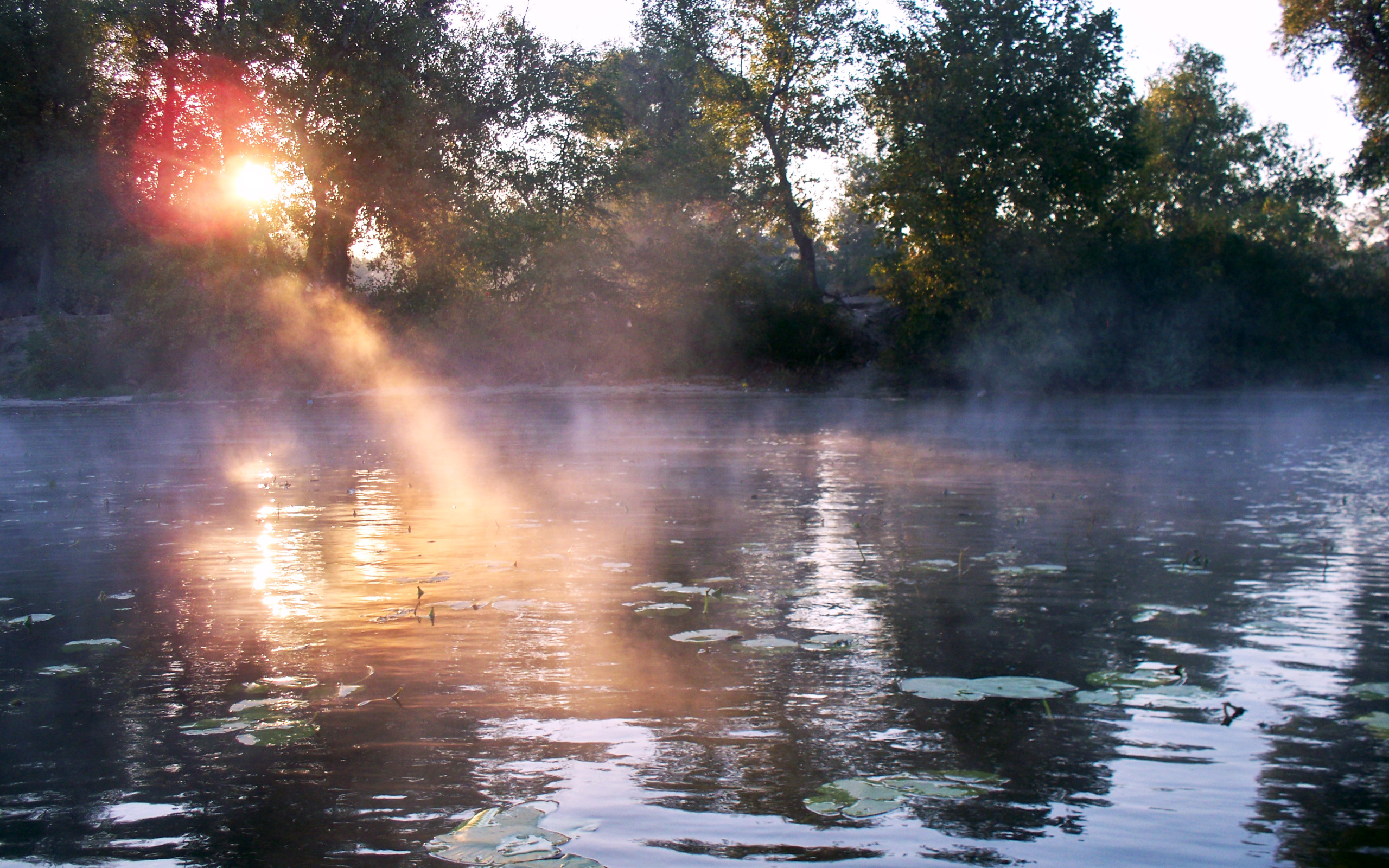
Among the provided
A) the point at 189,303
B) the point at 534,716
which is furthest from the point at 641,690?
the point at 189,303

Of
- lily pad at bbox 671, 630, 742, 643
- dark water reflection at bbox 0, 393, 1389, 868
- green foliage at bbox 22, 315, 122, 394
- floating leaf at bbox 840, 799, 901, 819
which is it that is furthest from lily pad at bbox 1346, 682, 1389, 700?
green foliage at bbox 22, 315, 122, 394

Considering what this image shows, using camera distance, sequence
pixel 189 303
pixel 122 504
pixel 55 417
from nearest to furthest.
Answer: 1. pixel 122 504
2. pixel 55 417
3. pixel 189 303

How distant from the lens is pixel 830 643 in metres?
5.27

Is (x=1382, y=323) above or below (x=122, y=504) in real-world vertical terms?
above

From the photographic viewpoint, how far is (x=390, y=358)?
33656 mm

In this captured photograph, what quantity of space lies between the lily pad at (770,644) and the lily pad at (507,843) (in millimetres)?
2000

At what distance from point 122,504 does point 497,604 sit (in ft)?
20.5

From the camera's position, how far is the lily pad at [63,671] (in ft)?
16.0

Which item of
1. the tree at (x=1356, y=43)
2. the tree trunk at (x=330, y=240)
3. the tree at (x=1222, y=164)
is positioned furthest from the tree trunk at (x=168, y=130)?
the tree at (x=1222, y=164)

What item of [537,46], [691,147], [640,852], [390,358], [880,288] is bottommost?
[640,852]

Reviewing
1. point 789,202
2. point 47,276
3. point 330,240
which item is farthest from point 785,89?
point 47,276

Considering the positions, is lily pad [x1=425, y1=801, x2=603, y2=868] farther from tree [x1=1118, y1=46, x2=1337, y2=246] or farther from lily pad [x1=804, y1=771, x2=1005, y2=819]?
tree [x1=1118, y1=46, x2=1337, y2=246]

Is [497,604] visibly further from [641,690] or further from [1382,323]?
[1382,323]

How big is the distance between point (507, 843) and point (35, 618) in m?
4.12
